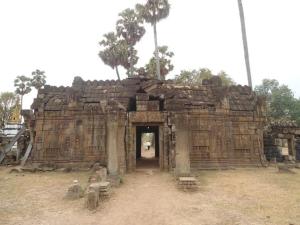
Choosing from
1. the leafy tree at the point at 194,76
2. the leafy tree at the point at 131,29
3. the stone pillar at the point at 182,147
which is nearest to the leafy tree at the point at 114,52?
the leafy tree at the point at 131,29

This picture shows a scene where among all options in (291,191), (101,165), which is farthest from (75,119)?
(291,191)

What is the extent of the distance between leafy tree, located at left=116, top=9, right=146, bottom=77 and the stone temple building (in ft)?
48.0

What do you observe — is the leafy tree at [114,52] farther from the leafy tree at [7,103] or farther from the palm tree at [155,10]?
the leafy tree at [7,103]

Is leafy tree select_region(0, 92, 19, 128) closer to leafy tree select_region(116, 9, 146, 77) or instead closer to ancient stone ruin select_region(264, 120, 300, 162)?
leafy tree select_region(116, 9, 146, 77)

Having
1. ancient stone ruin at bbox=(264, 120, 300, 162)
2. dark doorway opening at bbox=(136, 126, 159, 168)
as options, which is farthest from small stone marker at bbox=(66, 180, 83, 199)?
ancient stone ruin at bbox=(264, 120, 300, 162)

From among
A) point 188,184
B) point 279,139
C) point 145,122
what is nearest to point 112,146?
point 145,122

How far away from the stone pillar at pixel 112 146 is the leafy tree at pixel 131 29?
17.6 metres

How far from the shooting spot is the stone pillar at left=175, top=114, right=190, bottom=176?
12.1 m

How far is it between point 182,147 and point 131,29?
2087cm

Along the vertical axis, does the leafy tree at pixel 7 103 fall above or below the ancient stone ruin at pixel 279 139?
above

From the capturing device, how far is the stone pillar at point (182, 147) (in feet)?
39.8

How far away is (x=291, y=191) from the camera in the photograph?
33.4 ft

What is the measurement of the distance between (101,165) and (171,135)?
386 cm

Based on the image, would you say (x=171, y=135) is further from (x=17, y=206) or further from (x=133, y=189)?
(x=17, y=206)
